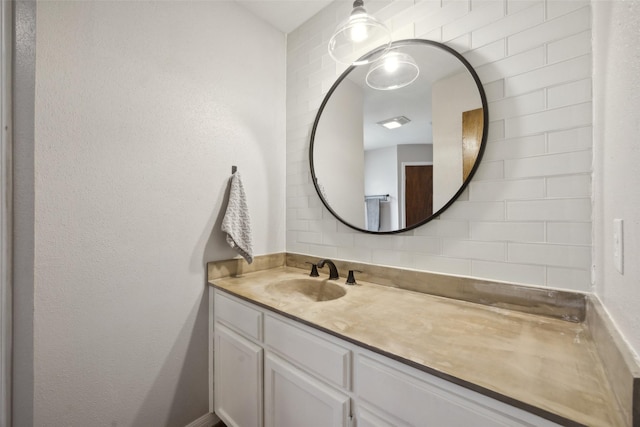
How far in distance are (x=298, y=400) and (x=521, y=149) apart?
129 cm

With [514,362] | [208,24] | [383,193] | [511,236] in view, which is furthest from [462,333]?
[208,24]

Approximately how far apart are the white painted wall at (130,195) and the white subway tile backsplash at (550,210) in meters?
1.40

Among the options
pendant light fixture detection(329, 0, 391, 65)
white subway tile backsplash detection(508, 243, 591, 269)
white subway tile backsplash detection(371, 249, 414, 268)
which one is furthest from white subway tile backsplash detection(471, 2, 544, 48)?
white subway tile backsplash detection(371, 249, 414, 268)

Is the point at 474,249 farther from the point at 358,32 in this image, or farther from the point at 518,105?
the point at 358,32

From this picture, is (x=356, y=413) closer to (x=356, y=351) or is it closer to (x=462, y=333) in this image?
(x=356, y=351)

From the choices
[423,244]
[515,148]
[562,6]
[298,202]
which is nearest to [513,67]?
[562,6]

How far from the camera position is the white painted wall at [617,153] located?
503mm

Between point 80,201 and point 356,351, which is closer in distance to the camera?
point 356,351

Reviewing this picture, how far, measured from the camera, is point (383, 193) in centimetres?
141

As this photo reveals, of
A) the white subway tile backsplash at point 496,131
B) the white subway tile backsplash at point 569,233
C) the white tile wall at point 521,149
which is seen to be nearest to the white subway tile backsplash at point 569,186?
the white tile wall at point 521,149

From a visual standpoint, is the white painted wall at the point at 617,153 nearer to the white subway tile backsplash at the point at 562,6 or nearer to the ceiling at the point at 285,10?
the white subway tile backsplash at the point at 562,6

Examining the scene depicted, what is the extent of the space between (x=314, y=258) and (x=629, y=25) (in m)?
1.52

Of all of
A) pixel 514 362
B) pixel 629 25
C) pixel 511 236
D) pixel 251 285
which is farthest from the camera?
pixel 251 285

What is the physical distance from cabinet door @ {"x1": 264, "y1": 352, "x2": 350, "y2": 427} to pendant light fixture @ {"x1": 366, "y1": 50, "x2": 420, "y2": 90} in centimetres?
141
